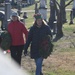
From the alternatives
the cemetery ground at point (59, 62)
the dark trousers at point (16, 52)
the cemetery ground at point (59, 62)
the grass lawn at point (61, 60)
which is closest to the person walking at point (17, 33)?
the dark trousers at point (16, 52)

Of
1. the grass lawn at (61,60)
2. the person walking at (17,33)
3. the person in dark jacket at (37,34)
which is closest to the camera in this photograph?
the person in dark jacket at (37,34)

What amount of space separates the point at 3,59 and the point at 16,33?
2244 mm

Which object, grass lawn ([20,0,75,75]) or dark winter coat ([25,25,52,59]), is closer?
dark winter coat ([25,25,52,59])

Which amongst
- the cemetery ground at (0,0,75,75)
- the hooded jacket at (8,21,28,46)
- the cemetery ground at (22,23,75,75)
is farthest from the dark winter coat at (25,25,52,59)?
the cemetery ground at (22,23,75,75)

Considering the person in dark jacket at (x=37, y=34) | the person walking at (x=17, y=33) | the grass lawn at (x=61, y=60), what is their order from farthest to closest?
the grass lawn at (x=61, y=60) < the person walking at (x=17, y=33) < the person in dark jacket at (x=37, y=34)

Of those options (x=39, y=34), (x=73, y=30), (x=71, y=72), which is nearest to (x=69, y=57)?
(x=71, y=72)

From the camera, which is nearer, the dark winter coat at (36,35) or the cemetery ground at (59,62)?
the dark winter coat at (36,35)

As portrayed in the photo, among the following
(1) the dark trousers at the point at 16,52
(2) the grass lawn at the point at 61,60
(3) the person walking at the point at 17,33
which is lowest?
(2) the grass lawn at the point at 61,60

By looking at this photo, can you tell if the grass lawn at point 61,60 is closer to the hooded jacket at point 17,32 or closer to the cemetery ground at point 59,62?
the cemetery ground at point 59,62

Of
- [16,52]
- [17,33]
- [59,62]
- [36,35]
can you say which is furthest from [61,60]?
[36,35]

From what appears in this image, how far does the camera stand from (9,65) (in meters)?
10.6

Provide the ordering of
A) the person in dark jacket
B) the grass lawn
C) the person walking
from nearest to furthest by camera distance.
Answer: the person in dark jacket → the person walking → the grass lawn

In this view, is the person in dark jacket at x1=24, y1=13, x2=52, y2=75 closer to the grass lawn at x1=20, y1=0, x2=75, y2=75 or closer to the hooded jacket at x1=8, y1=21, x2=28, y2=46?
the hooded jacket at x1=8, y1=21, x2=28, y2=46

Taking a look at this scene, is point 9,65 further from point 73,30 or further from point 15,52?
point 73,30
